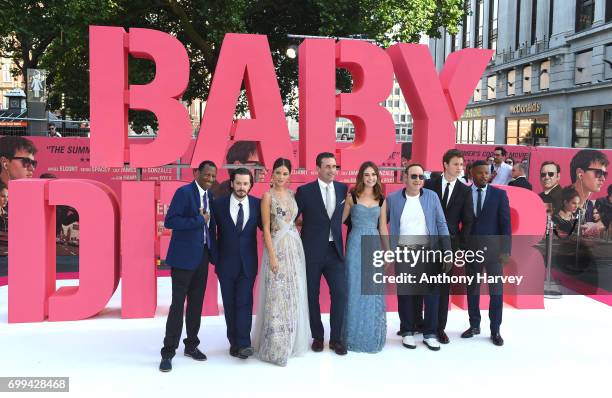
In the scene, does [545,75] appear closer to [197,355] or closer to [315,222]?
[315,222]

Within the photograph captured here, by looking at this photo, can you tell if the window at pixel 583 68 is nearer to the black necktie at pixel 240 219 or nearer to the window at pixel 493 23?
the window at pixel 493 23

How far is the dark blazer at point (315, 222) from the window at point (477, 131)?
114 feet

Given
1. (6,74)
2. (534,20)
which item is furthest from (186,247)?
(6,74)

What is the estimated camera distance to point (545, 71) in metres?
30.1

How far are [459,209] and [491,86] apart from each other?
114ft

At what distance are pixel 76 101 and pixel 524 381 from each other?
682 inches

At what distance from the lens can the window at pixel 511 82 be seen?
34.0 m

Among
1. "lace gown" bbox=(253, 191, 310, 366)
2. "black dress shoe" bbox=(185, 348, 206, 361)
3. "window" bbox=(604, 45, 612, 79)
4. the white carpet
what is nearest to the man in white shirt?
the white carpet

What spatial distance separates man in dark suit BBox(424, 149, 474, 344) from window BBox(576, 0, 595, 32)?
24.9 metres

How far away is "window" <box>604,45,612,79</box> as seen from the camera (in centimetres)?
2430

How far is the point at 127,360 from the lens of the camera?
15.6 ft

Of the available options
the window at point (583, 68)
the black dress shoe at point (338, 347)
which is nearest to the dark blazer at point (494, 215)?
the black dress shoe at point (338, 347)

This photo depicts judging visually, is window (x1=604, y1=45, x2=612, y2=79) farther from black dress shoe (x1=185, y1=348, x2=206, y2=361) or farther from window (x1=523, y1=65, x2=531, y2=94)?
black dress shoe (x1=185, y1=348, x2=206, y2=361)

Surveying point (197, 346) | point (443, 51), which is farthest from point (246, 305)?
point (443, 51)
